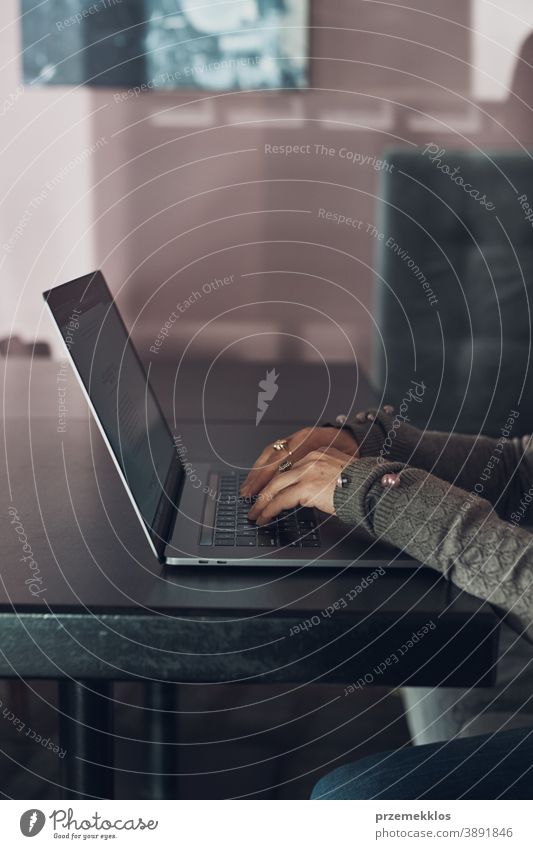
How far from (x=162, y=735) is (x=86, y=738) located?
47cm

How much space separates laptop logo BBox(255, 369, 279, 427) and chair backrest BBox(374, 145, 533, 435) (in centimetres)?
48

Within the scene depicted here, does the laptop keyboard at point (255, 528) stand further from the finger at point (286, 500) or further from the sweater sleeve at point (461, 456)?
the sweater sleeve at point (461, 456)

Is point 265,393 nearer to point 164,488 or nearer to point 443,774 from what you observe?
point 164,488

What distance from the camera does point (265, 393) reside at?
157cm

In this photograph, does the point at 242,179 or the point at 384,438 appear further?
the point at 242,179

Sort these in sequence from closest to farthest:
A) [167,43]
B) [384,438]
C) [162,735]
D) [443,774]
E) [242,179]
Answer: [443,774] → [384,438] → [162,735] → [167,43] → [242,179]

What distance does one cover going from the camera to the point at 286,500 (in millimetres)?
862

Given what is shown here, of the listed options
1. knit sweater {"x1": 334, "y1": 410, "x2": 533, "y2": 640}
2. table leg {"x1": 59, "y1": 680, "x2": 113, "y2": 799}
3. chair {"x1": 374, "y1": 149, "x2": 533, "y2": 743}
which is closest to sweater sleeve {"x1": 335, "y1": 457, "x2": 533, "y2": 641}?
knit sweater {"x1": 334, "y1": 410, "x2": 533, "y2": 640}

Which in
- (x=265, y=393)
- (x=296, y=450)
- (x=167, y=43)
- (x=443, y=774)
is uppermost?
(x=167, y=43)

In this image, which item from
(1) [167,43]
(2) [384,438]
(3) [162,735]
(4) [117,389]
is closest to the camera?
(4) [117,389]

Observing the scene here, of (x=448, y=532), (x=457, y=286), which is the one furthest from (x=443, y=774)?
(x=457, y=286)

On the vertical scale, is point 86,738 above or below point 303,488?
below

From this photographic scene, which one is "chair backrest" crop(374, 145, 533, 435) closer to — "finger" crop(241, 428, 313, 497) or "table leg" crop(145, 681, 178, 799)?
"table leg" crop(145, 681, 178, 799)
